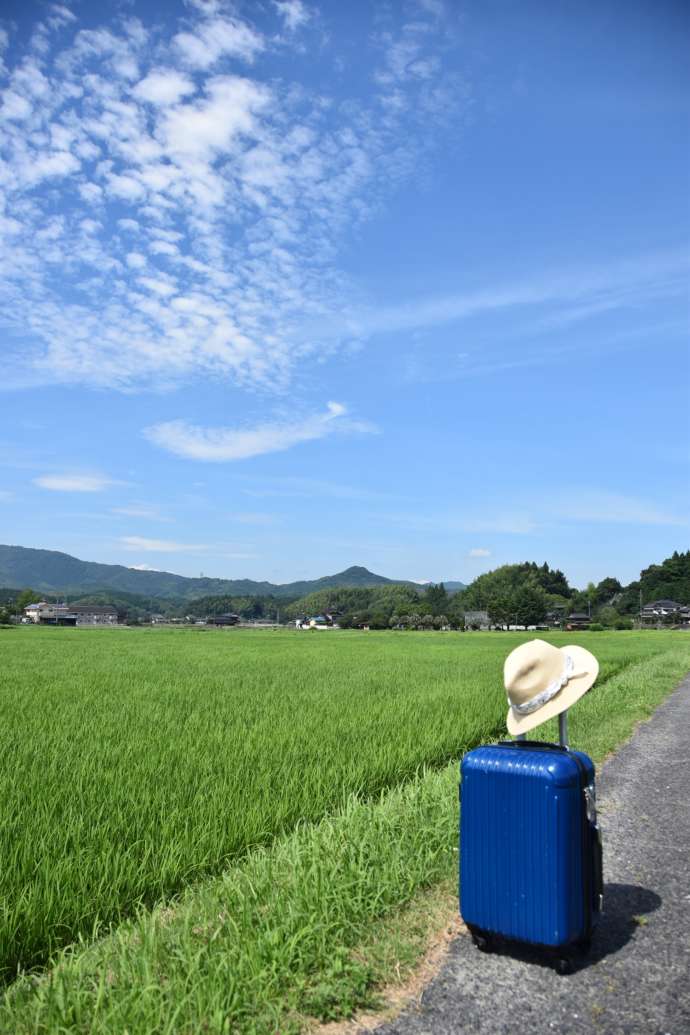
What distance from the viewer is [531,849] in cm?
278

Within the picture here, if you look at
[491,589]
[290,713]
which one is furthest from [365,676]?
[491,589]

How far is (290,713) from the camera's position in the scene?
920cm

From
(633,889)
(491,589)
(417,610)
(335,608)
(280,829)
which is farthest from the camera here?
(335,608)

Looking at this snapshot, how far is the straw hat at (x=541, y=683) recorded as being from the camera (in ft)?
10.3

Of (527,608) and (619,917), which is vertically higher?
(527,608)

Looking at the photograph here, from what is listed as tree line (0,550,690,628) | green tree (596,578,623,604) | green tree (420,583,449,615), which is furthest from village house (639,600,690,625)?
green tree (420,583,449,615)

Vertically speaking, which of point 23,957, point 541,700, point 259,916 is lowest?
point 23,957

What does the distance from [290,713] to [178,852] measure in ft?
18.0

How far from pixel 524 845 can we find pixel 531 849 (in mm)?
29

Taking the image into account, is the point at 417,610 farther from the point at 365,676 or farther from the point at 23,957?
the point at 23,957

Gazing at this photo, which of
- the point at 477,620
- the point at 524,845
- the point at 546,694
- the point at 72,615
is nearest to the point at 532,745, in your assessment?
the point at 546,694

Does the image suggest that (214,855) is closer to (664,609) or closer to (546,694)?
(546,694)

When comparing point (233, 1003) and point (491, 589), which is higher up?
point (491, 589)

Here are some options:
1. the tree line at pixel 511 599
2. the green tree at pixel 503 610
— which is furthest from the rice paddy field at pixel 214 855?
the green tree at pixel 503 610
